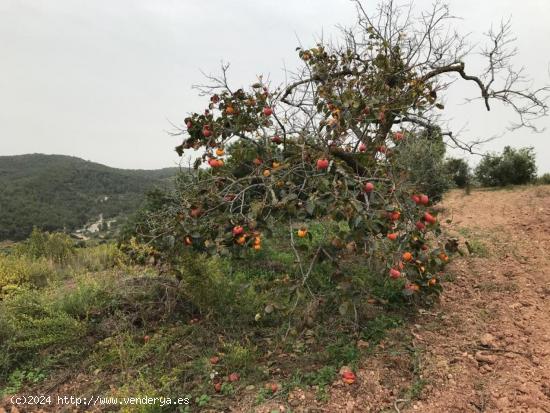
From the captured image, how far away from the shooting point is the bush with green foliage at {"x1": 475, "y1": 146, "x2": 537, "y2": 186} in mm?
10047

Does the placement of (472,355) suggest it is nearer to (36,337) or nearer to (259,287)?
(259,287)

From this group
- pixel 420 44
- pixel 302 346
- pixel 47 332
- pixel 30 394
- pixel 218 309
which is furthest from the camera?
pixel 420 44

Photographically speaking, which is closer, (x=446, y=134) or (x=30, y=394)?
(x=30, y=394)

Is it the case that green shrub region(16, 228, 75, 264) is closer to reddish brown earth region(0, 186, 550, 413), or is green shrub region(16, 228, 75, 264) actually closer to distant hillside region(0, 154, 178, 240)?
reddish brown earth region(0, 186, 550, 413)

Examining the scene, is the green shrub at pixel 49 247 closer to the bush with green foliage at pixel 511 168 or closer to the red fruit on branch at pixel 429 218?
the red fruit on branch at pixel 429 218

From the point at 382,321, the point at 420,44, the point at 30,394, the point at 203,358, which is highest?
the point at 420,44

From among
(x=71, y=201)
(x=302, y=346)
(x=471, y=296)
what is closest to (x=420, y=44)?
(x=471, y=296)

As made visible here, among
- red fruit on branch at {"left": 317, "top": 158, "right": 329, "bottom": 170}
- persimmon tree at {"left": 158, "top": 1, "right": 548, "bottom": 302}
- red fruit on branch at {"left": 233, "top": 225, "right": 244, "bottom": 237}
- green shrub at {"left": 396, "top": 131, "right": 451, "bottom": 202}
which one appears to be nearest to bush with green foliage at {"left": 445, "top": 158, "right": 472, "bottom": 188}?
green shrub at {"left": 396, "top": 131, "right": 451, "bottom": 202}

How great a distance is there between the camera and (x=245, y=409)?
2160 mm

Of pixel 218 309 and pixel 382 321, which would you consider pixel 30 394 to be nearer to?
pixel 218 309

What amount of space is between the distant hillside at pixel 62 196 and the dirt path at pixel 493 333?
653 inches

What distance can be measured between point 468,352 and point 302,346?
1.11 meters

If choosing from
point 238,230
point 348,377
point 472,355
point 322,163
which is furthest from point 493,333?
point 238,230

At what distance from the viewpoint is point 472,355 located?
2.46 meters
